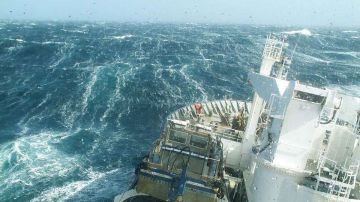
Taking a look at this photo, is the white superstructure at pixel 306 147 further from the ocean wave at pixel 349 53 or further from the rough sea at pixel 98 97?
the ocean wave at pixel 349 53

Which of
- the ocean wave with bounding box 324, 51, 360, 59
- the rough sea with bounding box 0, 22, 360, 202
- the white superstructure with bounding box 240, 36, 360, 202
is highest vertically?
the ocean wave with bounding box 324, 51, 360, 59

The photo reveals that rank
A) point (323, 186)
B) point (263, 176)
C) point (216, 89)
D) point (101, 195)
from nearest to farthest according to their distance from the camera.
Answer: point (323, 186)
point (263, 176)
point (101, 195)
point (216, 89)

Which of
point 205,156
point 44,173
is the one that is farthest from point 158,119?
point 205,156

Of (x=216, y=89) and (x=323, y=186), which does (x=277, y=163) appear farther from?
(x=216, y=89)

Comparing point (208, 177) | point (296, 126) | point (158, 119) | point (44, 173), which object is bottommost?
point (44, 173)

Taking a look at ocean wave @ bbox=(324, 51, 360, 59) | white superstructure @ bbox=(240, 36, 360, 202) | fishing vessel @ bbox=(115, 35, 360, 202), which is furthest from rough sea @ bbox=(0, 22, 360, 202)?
white superstructure @ bbox=(240, 36, 360, 202)

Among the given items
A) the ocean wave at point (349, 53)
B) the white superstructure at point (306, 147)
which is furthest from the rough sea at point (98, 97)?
the white superstructure at point (306, 147)

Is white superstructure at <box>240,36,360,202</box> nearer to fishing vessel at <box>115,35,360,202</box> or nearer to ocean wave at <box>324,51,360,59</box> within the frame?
fishing vessel at <box>115,35,360,202</box>
